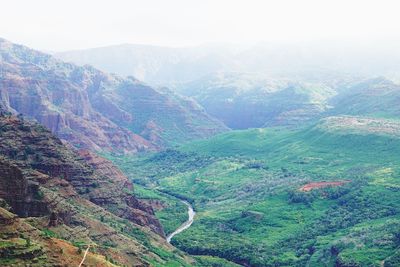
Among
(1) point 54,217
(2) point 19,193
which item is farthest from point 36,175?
(1) point 54,217

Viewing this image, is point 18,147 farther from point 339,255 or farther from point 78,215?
point 339,255

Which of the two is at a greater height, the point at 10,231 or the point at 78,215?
the point at 10,231

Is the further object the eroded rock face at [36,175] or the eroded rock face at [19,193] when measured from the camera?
the eroded rock face at [36,175]

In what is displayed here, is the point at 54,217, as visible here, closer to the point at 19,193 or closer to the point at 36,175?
the point at 19,193

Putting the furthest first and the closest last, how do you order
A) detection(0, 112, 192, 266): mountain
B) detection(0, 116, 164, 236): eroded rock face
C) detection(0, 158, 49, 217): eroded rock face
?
detection(0, 116, 164, 236): eroded rock face
detection(0, 158, 49, 217): eroded rock face
detection(0, 112, 192, 266): mountain

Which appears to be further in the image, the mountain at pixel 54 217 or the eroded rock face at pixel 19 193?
the eroded rock face at pixel 19 193

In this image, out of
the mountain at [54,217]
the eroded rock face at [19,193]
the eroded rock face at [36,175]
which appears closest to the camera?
the mountain at [54,217]

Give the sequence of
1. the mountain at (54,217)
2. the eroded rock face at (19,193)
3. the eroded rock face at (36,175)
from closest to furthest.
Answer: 1. the mountain at (54,217)
2. the eroded rock face at (19,193)
3. the eroded rock face at (36,175)

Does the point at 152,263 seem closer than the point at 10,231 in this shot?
No

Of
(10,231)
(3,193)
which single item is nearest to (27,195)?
(3,193)
